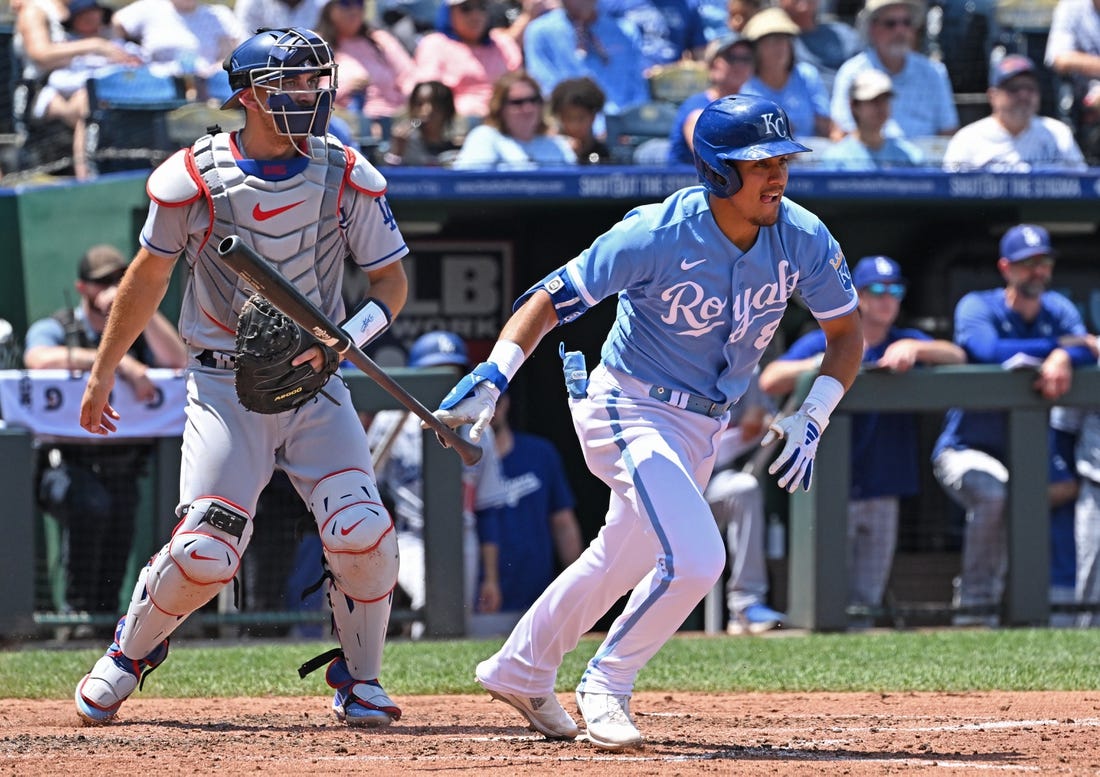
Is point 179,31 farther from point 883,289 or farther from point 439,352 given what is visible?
point 883,289

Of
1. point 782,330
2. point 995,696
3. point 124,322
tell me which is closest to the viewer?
point 124,322

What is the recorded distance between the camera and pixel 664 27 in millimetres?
10969

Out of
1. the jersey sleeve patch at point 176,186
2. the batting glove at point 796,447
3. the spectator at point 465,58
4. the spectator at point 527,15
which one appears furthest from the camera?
the spectator at point 527,15

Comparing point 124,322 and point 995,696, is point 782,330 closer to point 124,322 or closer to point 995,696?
point 995,696

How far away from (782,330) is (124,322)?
5.51 metres

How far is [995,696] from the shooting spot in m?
5.80

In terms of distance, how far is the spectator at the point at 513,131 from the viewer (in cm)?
914

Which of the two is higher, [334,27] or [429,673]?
[334,27]

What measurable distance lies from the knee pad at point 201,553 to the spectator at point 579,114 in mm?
4883

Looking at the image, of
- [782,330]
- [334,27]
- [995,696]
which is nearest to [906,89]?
[782,330]

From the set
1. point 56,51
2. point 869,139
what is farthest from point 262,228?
point 869,139

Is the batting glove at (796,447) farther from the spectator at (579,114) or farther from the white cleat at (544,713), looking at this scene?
the spectator at (579,114)

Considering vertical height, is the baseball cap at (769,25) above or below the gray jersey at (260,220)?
above

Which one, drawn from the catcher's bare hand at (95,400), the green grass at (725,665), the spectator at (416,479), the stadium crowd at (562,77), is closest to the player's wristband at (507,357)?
the catcher's bare hand at (95,400)
